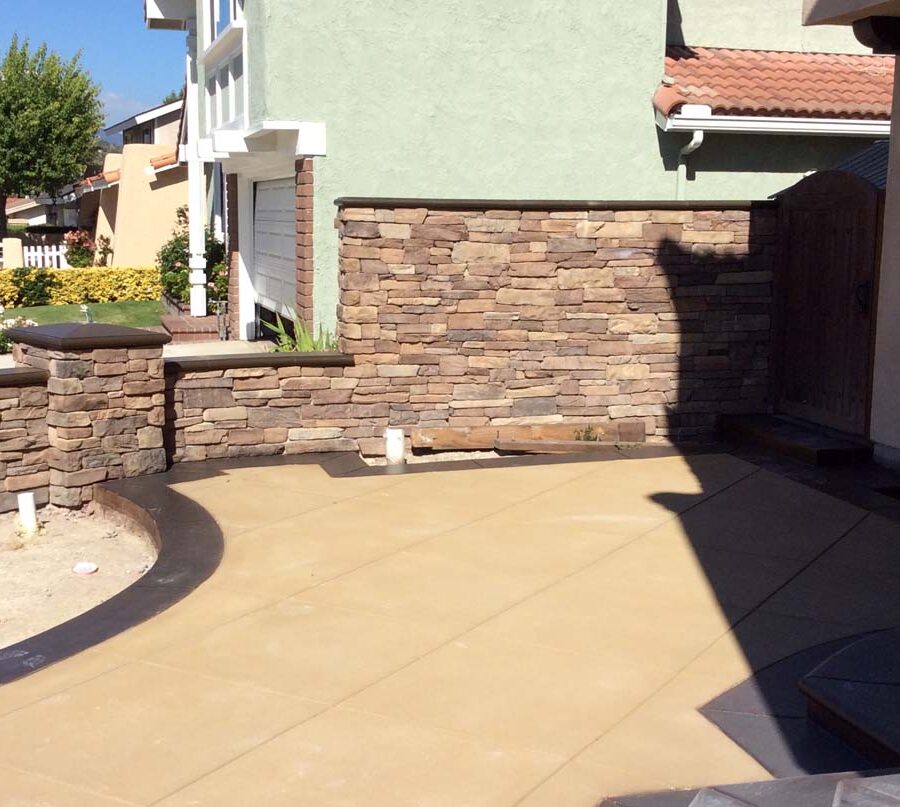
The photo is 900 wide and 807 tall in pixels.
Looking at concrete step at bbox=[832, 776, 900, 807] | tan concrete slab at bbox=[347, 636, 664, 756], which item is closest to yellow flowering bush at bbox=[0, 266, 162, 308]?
tan concrete slab at bbox=[347, 636, 664, 756]

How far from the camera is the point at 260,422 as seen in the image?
9.93 m

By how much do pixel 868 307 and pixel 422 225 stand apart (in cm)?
382

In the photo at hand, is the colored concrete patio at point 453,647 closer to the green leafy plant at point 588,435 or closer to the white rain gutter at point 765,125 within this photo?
the green leafy plant at point 588,435

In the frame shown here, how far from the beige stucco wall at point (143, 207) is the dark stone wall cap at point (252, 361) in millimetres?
19004

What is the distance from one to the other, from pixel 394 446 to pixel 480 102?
4.75 m

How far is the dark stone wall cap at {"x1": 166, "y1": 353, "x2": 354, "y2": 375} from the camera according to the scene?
31.4ft

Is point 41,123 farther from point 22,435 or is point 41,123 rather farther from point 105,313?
point 22,435

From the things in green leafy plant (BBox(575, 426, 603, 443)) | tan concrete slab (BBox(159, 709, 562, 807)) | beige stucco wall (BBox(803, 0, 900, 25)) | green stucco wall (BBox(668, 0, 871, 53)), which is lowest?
tan concrete slab (BBox(159, 709, 562, 807))

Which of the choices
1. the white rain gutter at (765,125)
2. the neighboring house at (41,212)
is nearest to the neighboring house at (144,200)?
the neighboring house at (41,212)

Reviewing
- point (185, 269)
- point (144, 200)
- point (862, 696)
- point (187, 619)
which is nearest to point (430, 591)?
point (187, 619)

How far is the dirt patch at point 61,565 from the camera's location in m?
6.81

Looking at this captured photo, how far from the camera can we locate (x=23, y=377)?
872cm

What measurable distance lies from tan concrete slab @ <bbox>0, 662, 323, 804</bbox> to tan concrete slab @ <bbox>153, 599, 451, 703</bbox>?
5.5 inches

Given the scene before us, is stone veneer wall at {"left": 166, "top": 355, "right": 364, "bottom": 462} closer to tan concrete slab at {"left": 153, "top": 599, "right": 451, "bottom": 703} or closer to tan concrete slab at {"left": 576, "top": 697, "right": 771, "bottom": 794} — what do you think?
tan concrete slab at {"left": 153, "top": 599, "right": 451, "bottom": 703}
